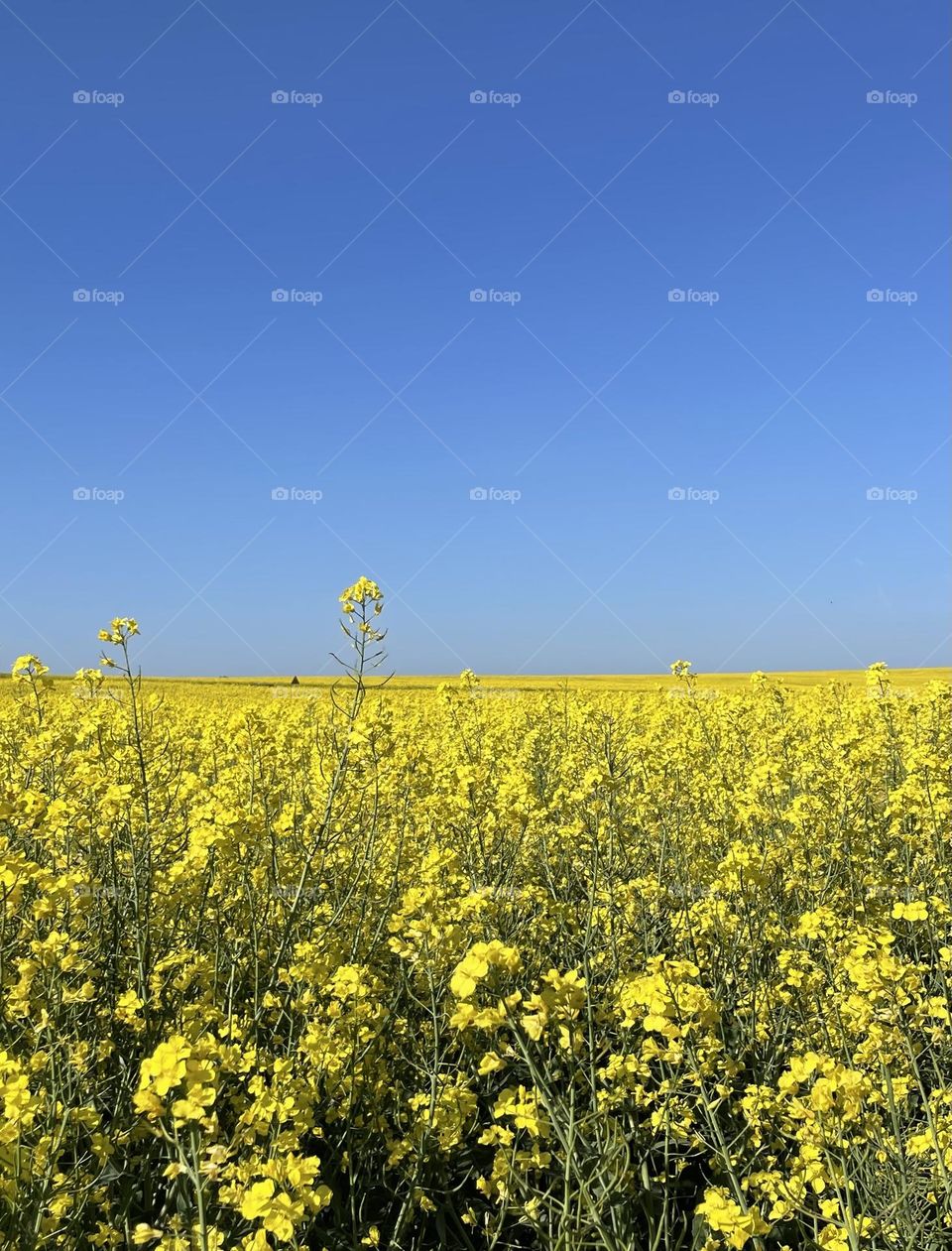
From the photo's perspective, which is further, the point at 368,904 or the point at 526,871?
the point at 526,871

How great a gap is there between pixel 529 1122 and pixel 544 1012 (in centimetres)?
55

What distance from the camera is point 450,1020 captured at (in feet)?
7.41

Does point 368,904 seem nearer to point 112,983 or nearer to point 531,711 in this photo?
point 112,983

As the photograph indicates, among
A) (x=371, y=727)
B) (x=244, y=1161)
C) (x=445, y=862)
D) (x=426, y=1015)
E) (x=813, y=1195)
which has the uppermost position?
(x=371, y=727)

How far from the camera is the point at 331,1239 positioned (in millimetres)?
2312

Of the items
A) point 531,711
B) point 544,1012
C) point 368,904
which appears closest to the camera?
point 544,1012

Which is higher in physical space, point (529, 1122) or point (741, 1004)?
point (529, 1122)

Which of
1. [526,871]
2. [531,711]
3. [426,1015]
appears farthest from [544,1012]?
[531,711]

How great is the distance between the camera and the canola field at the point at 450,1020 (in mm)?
1993

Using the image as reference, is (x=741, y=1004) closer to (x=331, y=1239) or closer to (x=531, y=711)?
(x=331, y=1239)

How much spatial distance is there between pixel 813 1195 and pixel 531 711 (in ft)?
27.6

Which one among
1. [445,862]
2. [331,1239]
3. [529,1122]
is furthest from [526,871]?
[529,1122]

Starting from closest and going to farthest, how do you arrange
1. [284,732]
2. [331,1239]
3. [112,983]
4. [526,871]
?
[331,1239] → [112,983] → [526,871] → [284,732]

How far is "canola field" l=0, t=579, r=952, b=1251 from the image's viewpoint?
199 cm
